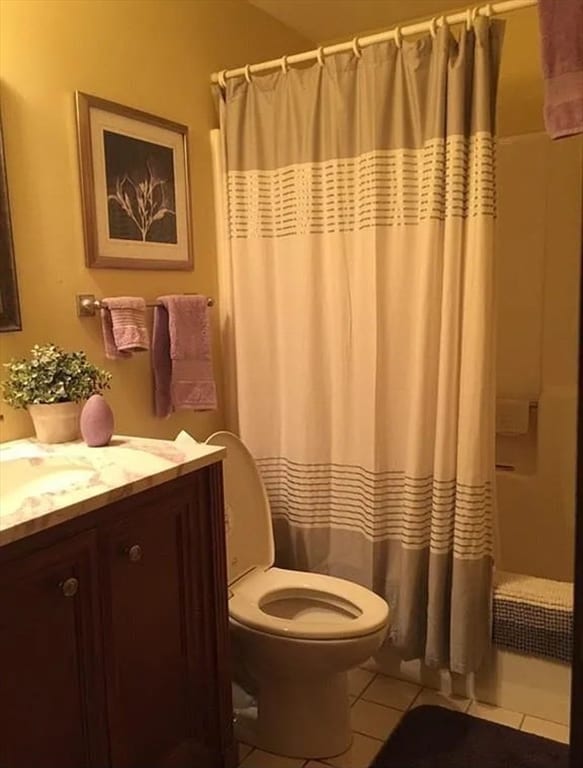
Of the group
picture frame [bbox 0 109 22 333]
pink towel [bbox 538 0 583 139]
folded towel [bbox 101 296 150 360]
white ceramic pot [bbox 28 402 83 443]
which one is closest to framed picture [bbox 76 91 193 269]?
folded towel [bbox 101 296 150 360]

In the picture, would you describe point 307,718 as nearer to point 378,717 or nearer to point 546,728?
point 378,717

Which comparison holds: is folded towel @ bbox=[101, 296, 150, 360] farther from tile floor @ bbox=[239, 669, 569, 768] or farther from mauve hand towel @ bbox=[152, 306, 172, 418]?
tile floor @ bbox=[239, 669, 569, 768]

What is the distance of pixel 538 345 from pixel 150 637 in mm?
1936

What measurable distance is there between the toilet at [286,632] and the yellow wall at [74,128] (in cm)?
40

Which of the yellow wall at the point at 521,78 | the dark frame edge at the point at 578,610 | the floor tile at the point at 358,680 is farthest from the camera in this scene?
the yellow wall at the point at 521,78

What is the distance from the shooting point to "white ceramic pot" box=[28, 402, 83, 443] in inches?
67.9

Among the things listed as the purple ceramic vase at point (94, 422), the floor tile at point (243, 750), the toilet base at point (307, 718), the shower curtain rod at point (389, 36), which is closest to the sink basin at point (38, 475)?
the purple ceramic vase at point (94, 422)

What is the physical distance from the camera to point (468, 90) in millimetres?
1947

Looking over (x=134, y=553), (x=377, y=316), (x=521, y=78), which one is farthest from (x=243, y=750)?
(x=521, y=78)

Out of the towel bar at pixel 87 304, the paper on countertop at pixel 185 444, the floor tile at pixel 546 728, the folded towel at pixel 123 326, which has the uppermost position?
the towel bar at pixel 87 304

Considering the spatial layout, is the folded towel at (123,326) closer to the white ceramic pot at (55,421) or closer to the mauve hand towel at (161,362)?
the mauve hand towel at (161,362)

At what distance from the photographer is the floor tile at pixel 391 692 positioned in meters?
2.18

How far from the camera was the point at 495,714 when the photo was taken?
2.10 metres

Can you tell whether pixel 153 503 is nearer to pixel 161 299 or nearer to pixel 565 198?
pixel 161 299
